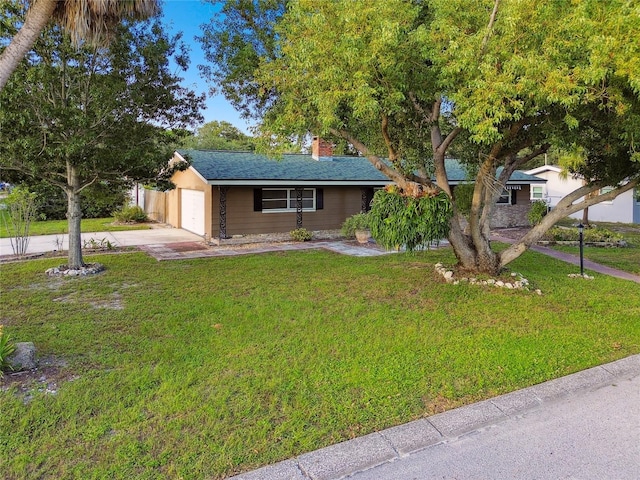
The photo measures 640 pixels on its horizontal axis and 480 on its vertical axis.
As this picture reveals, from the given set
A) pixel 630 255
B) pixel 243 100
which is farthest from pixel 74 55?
pixel 630 255

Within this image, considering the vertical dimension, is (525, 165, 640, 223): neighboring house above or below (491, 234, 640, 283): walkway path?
above

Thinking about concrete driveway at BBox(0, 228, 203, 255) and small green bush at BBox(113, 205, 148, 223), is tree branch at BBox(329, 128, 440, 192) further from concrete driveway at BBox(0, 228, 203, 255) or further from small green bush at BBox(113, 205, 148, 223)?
small green bush at BBox(113, 205, 148, 223)

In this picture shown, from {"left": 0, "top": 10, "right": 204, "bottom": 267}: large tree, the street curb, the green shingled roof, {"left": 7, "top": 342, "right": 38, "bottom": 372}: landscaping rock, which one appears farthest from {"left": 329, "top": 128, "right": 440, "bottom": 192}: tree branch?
{"left": 7, "top": 342, "right": 38, "bottom": 372}: landscaping rock

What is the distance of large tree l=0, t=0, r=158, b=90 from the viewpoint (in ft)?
18.5

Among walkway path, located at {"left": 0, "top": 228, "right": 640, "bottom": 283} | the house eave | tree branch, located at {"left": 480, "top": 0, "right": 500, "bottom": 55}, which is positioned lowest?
walkway path, located at {"left": 0, "top": 228, "right": 640, "bottom": 283}

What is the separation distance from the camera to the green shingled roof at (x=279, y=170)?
49.5 feet

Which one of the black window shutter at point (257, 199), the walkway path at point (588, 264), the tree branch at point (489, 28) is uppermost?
the tree branch at point (489, 28)

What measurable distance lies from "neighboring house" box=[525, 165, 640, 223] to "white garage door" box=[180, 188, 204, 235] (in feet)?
60.6

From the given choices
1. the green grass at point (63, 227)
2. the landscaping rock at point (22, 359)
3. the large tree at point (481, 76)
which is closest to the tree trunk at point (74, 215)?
the large tree at point (481, 76)

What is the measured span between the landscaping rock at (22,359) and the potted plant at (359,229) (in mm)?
11241

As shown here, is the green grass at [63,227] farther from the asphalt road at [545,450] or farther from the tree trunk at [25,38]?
the asphalt road at [545,450]

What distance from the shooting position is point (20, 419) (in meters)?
3.82

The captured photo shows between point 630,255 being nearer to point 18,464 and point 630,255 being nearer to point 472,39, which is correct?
point 472,39

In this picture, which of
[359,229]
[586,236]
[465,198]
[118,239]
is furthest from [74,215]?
[586,236]
